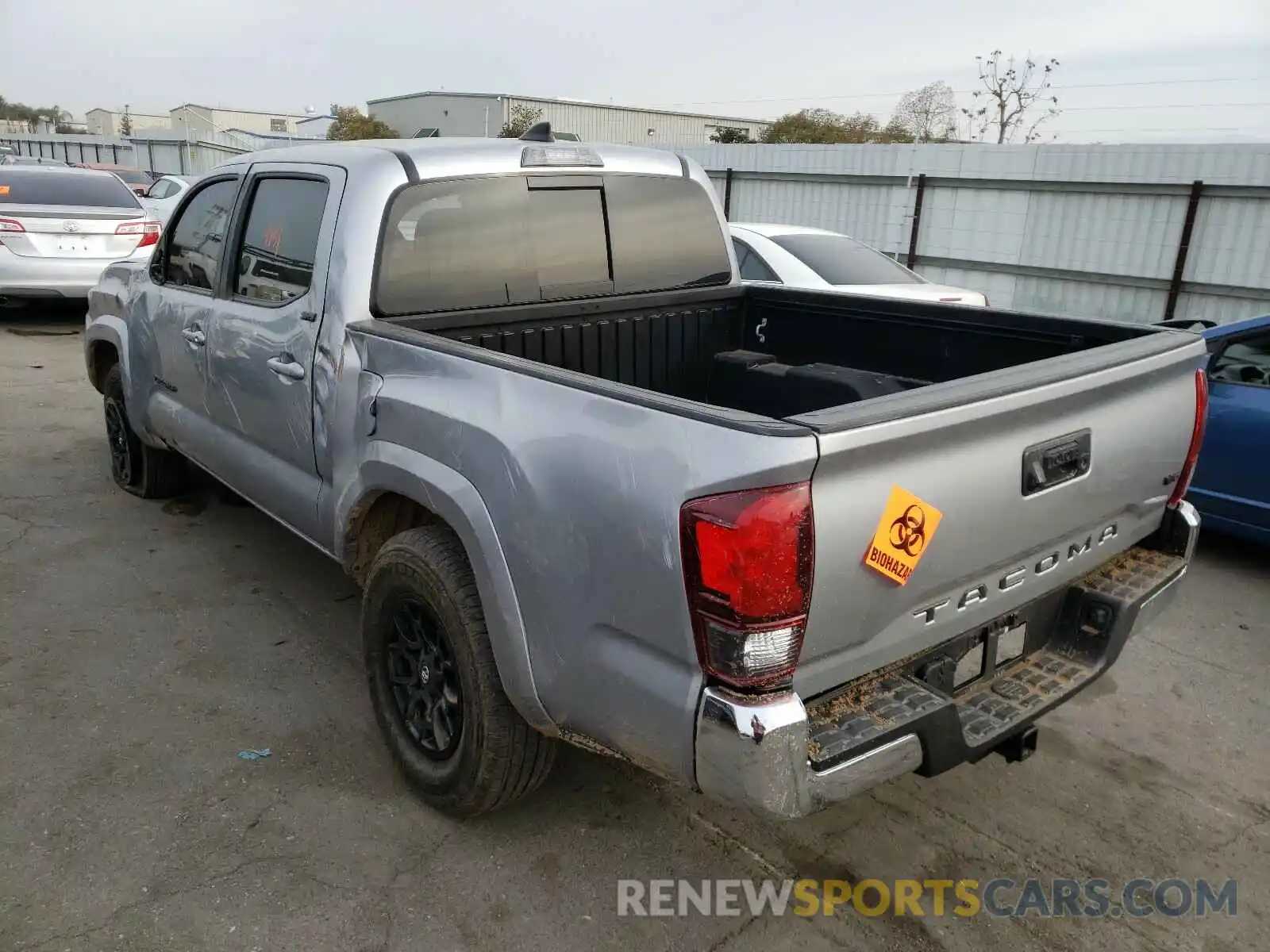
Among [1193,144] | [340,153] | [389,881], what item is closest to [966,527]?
[389,881]

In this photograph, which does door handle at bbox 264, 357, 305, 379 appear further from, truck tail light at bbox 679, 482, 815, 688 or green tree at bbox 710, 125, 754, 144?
green tree at bbox 710, 125, 754, 144

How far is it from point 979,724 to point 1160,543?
1.13 m

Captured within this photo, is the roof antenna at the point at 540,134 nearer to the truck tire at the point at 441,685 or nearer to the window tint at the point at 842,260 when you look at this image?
the truck tire at the point at 441,685

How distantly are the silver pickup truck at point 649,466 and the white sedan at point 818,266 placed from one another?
3189 millimetres

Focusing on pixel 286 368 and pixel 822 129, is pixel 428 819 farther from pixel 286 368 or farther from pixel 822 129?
pixel 822 129

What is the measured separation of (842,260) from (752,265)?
2.64ft

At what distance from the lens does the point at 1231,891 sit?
8.84 ft

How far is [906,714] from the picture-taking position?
7.24 feet

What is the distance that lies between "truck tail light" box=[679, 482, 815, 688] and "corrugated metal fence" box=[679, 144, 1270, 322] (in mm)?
10328

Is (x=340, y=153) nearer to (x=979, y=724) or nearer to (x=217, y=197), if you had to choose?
(x=217, y=197)

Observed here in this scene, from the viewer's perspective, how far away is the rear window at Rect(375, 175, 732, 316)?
323cm

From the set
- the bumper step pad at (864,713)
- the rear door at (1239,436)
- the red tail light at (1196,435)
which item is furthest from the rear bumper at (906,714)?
the rear door at (1239,436)

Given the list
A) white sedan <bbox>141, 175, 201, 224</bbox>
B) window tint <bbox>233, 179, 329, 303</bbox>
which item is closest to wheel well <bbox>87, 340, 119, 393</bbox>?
window tint <bbox>233, 179, 329, 303</bbox>

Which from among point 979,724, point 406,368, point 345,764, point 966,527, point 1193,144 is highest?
point 1193,144
